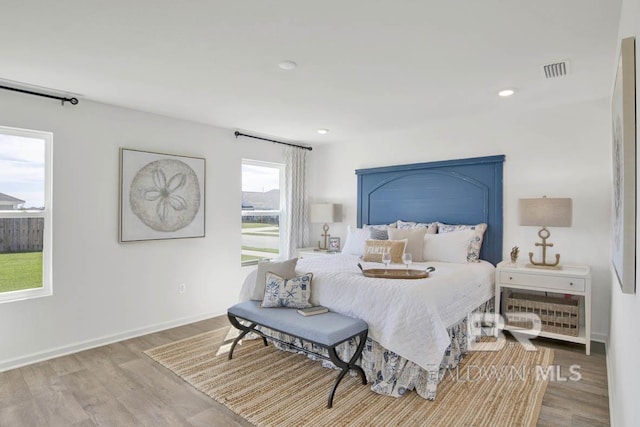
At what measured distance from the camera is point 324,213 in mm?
5383

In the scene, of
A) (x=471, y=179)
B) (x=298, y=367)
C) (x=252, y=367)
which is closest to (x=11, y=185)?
(x=252, y=367)

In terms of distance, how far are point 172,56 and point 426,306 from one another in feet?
8.17

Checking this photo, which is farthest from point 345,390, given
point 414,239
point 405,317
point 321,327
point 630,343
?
point 414,239

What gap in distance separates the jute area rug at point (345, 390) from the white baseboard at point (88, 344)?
0.59 m

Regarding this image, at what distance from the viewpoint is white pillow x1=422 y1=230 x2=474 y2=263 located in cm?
388

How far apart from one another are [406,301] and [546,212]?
6.14 ft

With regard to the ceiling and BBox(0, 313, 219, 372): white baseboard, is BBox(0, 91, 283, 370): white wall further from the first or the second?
the ceiling

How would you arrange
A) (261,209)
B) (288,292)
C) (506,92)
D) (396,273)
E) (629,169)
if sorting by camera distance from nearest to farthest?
(629,169) → (288,292) → (396,273) → (506,92) → (261,209)

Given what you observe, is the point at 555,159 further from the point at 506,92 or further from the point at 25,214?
the point at 25,214

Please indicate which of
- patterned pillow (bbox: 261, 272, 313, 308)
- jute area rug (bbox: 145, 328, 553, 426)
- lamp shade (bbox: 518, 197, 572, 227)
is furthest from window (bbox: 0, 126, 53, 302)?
lamp shade (bbox: 518, 197, 572, 227)

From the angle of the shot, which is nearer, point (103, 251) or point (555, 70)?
point (555, 70)

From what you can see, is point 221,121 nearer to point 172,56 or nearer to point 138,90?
point 138,90

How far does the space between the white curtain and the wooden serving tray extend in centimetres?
232

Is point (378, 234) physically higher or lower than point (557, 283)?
higher
